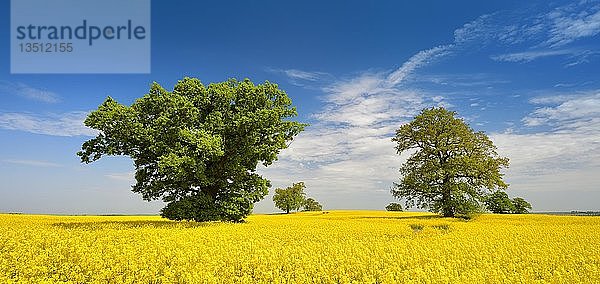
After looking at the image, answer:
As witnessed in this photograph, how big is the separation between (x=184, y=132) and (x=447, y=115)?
24291mm

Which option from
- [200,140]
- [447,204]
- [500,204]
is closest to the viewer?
[200,140]

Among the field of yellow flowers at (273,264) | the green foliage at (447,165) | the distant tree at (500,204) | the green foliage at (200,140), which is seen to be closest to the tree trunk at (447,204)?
the green foliage at (447,165)

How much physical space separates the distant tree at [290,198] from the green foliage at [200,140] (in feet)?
172

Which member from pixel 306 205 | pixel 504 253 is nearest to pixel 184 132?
pixel 504 253

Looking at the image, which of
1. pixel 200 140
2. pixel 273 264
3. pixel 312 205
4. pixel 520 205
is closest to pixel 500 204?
pixel 520 205

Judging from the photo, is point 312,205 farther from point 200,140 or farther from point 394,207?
point 200,140

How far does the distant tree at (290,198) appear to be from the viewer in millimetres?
78875

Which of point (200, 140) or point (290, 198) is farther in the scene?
point (290, 198)

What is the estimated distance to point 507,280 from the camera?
24.5 feet

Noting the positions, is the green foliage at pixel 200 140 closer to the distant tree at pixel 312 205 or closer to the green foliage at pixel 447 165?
the green foliage at pixel 447 165

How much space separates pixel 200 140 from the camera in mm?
21547

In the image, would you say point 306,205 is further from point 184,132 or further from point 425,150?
point 184,132

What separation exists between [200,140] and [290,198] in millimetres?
58602

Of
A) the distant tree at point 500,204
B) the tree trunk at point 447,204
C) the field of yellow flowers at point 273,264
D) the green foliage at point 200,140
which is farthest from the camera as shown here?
the distant tree at point 500,204
